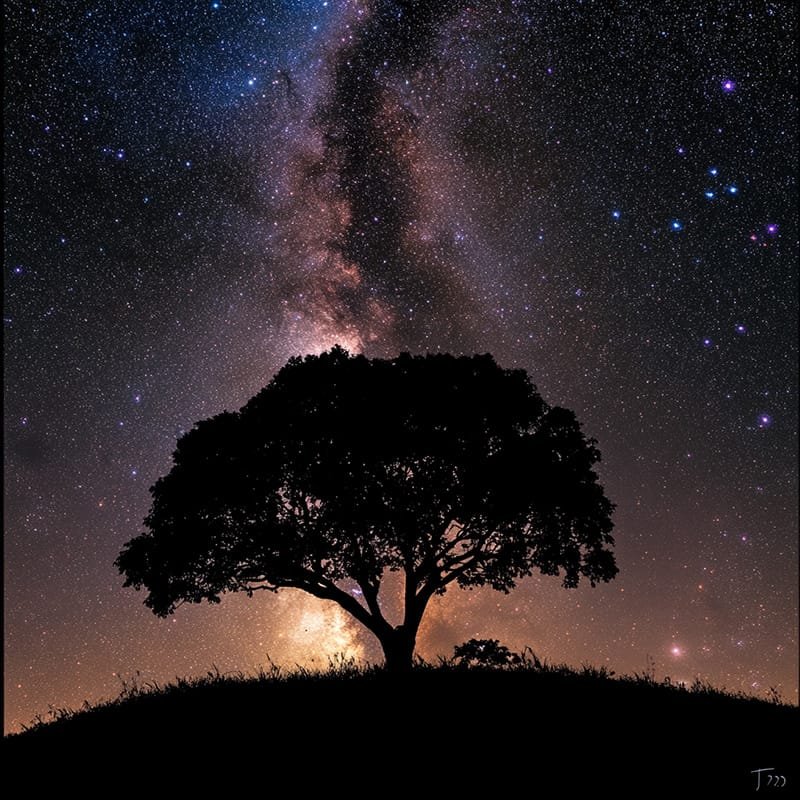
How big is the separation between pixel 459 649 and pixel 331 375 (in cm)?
892

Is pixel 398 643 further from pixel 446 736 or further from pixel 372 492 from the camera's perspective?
pixel 446 736

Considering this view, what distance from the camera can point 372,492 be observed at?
57.2 ft

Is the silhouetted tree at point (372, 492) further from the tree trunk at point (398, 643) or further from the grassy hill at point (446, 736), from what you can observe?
the grassy hill at point (446, 736)

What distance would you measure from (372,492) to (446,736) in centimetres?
1041

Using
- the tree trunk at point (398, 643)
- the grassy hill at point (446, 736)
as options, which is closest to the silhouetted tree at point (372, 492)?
the tree trunk at point (398, 643)

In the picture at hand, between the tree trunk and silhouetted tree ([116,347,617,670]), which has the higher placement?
silhouetted tree ([116,347,617,670])

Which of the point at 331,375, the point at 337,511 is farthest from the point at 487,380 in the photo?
the point at 337,511

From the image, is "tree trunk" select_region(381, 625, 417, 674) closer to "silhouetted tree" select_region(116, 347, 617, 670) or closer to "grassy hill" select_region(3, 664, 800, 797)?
"silhouetted tree" select_region(116, 347, 617, 670)

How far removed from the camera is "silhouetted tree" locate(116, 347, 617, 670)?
1745 centimetres

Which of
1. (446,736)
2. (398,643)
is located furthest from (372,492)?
(446,736)

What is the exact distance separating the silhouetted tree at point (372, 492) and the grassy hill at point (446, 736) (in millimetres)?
6704

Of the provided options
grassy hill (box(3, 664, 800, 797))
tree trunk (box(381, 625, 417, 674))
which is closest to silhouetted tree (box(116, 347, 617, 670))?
tree trunk (box(381, 625, 417, 674))

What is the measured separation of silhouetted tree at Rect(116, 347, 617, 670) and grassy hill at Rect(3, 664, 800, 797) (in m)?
6.70

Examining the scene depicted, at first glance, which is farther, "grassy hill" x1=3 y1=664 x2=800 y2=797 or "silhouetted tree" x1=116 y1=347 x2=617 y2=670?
"silhouetted tree" x1=116 y1=347 x2=617 y2=670
